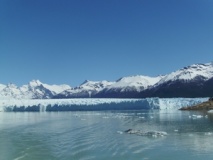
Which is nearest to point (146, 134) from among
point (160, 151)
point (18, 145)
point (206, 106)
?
point (160, 151)

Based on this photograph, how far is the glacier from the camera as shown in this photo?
8550 cm

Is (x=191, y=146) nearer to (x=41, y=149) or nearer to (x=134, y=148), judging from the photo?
(x=134, y=148)

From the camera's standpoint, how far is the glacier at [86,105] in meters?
85.5

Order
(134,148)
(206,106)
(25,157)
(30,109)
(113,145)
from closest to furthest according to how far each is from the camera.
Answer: (25,157) → (134,148) → (113,145) → (206,106) → (30,109)

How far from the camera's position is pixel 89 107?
291 feet

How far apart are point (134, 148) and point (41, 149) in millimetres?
5339

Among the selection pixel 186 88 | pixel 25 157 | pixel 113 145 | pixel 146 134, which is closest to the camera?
pixel 25 157

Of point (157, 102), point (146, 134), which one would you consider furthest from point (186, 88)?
point (146, 134)

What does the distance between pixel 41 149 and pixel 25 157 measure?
2.42 m

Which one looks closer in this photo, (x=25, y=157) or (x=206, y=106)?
(x=25, y=157)

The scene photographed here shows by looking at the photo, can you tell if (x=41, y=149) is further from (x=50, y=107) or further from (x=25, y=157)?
(x=50, y=107)

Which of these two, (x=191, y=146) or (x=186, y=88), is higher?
(x=186, y=88)

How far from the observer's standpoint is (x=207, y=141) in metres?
21.8

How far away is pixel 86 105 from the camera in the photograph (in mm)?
87562
